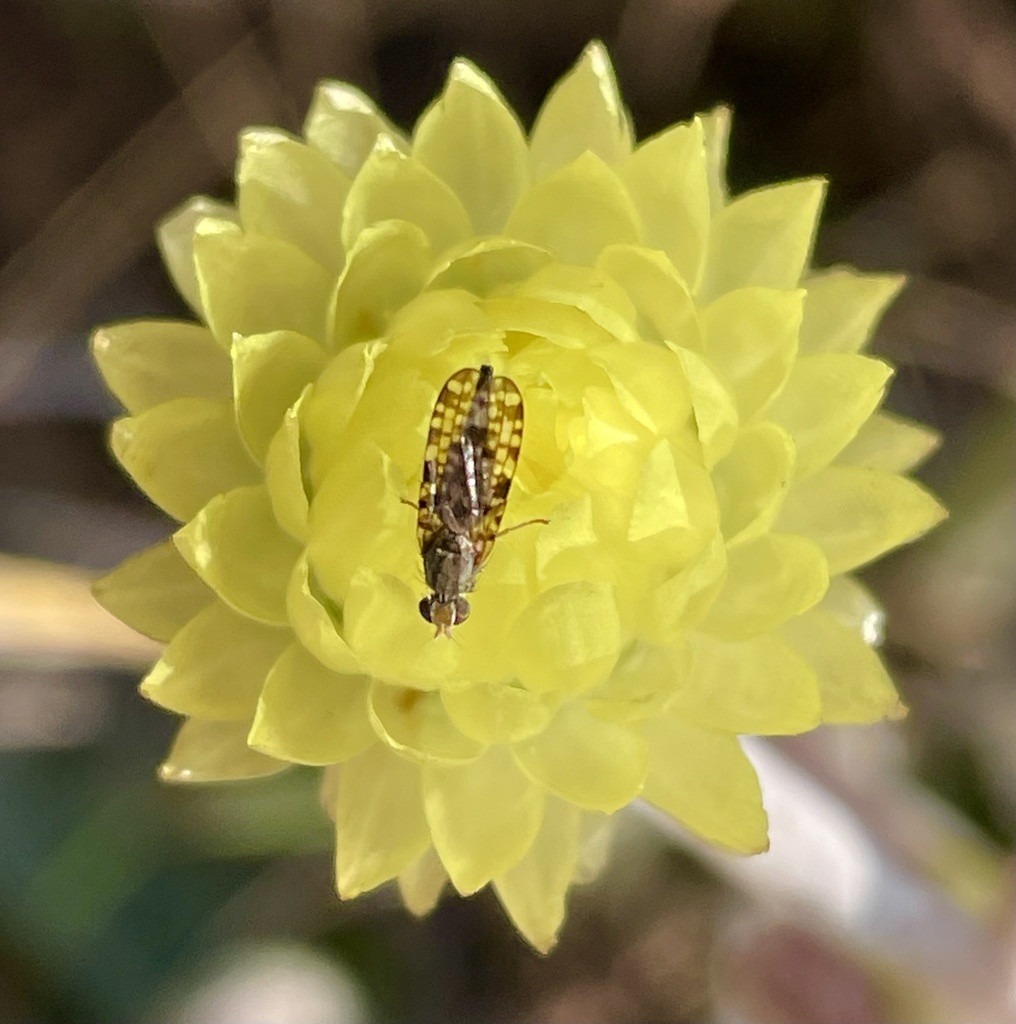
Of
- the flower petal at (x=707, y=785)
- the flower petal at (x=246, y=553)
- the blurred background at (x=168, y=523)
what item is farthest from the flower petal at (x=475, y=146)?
the blurred background at (x=168, y=523)

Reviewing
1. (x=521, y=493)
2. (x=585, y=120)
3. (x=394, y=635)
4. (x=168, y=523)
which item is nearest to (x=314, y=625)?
(x=394, y=635)

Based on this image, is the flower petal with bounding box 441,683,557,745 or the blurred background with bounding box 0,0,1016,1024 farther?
the blurred background with bounding box 0,0,1016,1024

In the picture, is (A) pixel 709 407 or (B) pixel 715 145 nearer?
(A) pixel 709 407

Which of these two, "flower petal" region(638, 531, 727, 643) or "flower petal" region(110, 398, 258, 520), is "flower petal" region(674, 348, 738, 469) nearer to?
"flower petal" region(638, 531, 727, 643)

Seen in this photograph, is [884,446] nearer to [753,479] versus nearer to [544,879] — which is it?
[753,479]

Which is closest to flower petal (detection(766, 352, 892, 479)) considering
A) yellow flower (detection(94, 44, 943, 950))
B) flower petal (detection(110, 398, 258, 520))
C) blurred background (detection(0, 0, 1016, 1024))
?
yellow flower (detection(94, 44, 943, 950))

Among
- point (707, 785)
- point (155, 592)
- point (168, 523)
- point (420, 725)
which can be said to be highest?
point (155, 592)

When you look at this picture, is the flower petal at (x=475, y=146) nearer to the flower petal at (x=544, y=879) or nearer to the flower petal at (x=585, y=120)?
the flower petal at (x=585, y=120)

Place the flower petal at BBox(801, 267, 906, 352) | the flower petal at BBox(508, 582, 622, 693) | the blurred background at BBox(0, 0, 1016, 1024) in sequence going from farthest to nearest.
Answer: the blurred background at BBox(0, 0, 1016, 1024) < the flower petal at BBox(801, 267, 906, 352) < the flower petal at BBox(508, 582, 622, 693)
